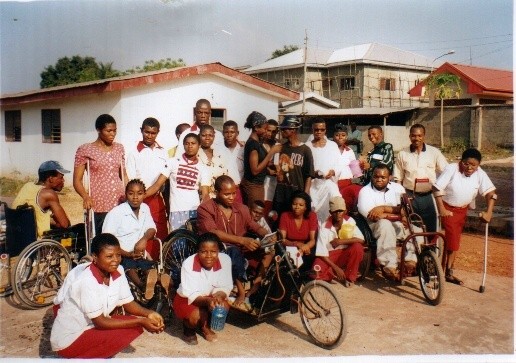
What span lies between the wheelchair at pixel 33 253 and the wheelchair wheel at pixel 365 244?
308 centimetres

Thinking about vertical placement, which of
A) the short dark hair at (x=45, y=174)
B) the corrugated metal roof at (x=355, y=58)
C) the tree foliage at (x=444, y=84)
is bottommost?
the short dark hair at (x=45, y=174)

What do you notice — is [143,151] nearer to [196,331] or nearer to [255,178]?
[255,178]

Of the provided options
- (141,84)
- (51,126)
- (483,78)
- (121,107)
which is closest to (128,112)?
(121,107)

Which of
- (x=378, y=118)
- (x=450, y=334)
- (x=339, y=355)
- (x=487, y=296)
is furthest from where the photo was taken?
(x=378, y=118)

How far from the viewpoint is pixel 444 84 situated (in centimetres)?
2177

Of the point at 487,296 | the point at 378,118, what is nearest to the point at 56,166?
the point at 487,296

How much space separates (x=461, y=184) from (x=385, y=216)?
92cm

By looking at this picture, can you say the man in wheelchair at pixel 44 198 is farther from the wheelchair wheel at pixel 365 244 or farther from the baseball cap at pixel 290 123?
the wheelchair wheel at pixel 365 244

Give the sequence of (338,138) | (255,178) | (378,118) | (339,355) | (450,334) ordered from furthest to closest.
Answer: (378,118), (338,138), (255,178), (450,334), (339,355)

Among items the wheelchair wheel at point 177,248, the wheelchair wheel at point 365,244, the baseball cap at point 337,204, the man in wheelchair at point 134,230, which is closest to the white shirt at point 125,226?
the man in wheelchair at point 134,230

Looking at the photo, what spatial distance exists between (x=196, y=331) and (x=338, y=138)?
129 inches

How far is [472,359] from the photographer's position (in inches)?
148

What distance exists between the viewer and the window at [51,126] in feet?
43.8

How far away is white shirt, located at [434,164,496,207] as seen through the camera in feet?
16.9
